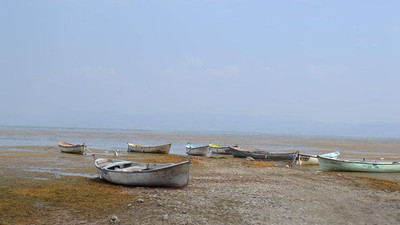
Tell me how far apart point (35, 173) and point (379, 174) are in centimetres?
1931

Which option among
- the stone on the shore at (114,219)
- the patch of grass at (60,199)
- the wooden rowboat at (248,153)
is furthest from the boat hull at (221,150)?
the stone on the shore at (114,219)

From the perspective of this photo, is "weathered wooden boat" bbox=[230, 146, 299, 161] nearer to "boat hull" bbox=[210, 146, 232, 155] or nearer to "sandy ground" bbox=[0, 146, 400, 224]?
"boat hull" bbox=[210, 146, 232, 155]

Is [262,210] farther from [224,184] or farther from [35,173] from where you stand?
[35,173]

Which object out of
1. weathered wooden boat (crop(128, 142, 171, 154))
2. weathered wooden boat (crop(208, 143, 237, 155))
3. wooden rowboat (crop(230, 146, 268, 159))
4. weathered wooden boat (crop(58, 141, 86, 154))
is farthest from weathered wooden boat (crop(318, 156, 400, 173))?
weathered wooden boat (crop(58, 141, 86, 154))

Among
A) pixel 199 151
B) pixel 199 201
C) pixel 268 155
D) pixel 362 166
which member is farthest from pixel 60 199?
pixel 199 151

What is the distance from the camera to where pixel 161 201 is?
12.7 meters

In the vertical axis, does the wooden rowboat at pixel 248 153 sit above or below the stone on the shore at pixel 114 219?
above

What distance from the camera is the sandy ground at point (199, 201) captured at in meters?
10.7

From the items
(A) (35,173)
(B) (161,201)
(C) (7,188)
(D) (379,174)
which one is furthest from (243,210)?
(D) (379,174)

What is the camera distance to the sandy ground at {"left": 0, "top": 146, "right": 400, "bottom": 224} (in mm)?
10711

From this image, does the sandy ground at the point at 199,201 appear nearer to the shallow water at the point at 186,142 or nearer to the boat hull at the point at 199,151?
the boat hull at the point at 199,151

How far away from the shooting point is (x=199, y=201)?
13.0 metres

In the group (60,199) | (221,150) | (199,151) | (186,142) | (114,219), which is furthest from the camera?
(186,142)

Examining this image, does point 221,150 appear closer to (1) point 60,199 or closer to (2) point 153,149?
(2) point 153,149
